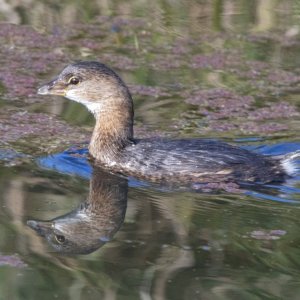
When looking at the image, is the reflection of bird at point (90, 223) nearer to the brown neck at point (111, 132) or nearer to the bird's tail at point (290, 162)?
the brown neck at point (111, 132)

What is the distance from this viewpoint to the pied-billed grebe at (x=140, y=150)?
8.33m

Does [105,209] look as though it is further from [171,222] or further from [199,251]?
[199,251]

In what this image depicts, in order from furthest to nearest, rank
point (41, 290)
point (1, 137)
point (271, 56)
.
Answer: point (271, 56) < point (1, 137) < point (41, 290)

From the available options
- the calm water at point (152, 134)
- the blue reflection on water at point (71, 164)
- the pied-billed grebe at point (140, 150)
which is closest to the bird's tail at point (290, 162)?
the pied-billed grebe at point (140, 150)

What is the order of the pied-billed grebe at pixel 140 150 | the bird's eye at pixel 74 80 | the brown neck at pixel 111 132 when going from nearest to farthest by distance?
1. the pied-billed grebe at pixel 140 150
2. the brown neck at pixel 111 132
3. the bird's eye at pixel 74 80

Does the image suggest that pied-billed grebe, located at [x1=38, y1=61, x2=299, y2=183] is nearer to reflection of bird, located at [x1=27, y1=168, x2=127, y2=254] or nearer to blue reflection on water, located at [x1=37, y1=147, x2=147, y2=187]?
blue reflection on water, located at [x1=37, y1=147, x2=147, y2=187]

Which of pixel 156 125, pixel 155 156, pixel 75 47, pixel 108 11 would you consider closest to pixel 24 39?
pixel 75 47

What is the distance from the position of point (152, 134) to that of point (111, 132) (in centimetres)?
68

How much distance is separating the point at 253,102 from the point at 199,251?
12.7ft

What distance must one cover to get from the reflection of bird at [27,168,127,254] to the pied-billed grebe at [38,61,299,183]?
1.35 ft

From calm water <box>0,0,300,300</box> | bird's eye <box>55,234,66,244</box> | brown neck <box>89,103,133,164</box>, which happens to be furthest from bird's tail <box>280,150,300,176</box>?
bird's eye <box>55,234,66,244</box>

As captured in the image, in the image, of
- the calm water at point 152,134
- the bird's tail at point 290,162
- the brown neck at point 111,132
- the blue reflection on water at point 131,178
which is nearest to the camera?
the calm water at point 152,134

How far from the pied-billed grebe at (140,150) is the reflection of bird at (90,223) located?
1.35 ft

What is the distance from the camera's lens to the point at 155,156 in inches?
332
